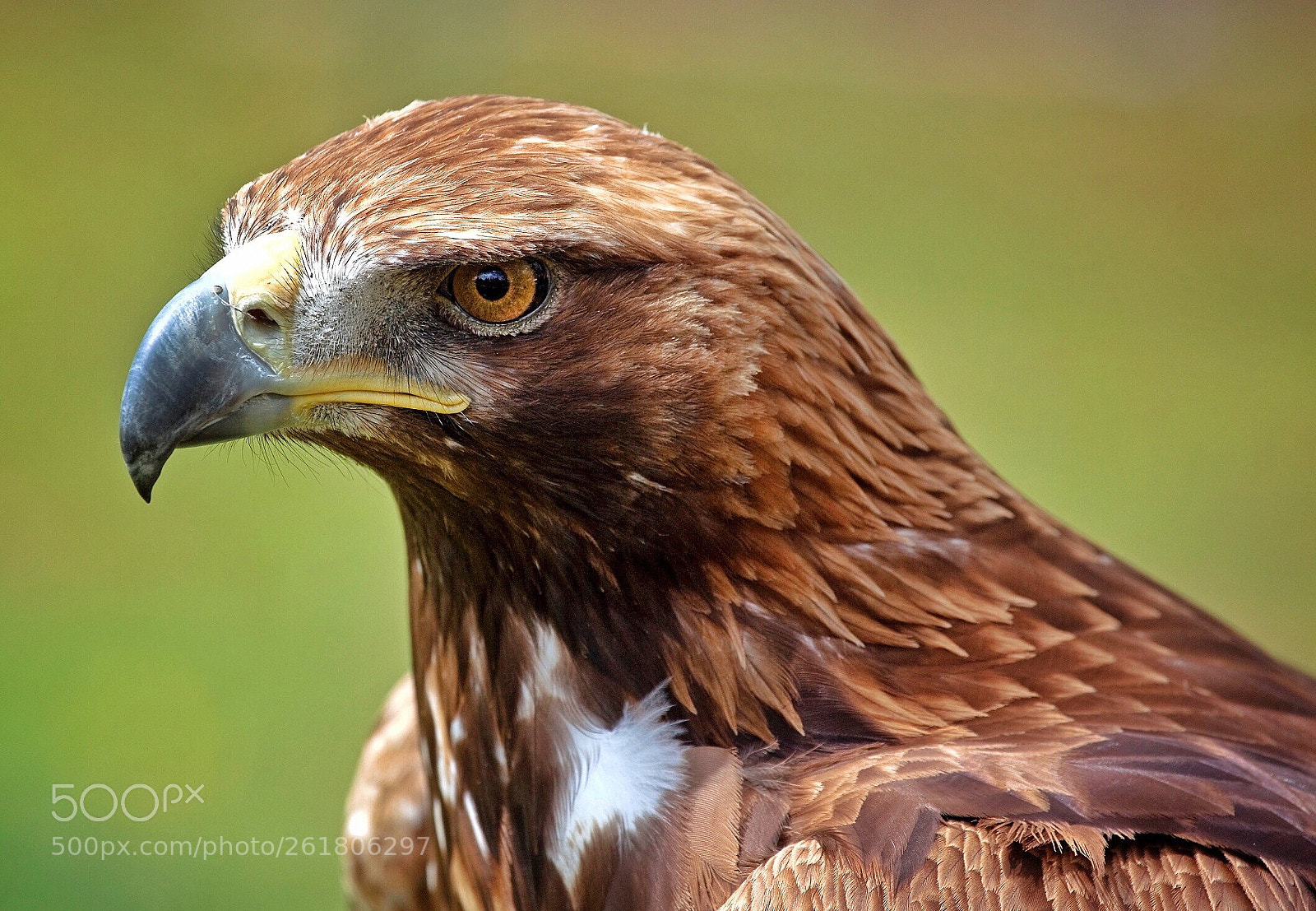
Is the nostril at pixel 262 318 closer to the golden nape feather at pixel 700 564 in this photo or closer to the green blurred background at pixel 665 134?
the golden nape feather at pixel 700 564

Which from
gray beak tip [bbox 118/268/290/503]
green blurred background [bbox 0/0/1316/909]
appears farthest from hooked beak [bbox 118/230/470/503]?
green blurred background [bbox 0/0/1316/909]

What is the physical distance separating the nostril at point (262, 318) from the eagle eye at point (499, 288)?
227mm

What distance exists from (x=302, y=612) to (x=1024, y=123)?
28.0 feet

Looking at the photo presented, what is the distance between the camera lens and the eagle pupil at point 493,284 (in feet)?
5.69

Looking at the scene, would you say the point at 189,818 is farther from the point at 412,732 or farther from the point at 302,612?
the point at 412,732

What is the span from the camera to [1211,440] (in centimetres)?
797

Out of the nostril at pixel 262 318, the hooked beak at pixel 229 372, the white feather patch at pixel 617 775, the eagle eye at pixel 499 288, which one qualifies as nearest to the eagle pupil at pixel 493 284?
the eagle eye at pixel 499 288

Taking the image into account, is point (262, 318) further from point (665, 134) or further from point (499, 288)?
point (665, 134)

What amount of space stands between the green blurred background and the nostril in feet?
1.47

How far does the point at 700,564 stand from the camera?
74.2 inches

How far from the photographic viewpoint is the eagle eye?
174 centimetres

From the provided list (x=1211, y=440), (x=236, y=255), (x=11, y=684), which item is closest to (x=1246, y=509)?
(x=1211, y=440)

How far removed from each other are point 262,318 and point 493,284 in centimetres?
30

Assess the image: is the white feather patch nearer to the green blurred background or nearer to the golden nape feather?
the golden nape feather
